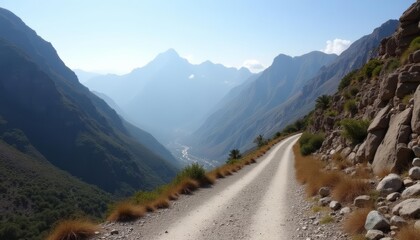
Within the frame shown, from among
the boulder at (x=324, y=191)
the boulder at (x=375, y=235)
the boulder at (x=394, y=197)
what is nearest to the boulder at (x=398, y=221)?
the boulder at (x=375, y=235)

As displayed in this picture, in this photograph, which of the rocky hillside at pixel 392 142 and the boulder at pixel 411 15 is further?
the boulder at pixel 411 15

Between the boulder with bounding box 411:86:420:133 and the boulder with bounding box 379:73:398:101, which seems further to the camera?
the boulder with bounding box 379:73:398:101

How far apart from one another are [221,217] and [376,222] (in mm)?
7268

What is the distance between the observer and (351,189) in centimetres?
1222

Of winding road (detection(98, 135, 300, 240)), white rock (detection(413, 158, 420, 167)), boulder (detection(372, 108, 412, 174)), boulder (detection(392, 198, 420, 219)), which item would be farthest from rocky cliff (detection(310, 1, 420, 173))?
winding road (detection(98, 135, 300, 240))

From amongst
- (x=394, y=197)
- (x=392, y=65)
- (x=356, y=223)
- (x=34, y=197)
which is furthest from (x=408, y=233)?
(x=34, y=197)

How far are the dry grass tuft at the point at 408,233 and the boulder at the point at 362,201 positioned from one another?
278 cm

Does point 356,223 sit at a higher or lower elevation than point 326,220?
higher

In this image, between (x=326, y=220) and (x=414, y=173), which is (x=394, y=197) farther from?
(x=326, y=220)

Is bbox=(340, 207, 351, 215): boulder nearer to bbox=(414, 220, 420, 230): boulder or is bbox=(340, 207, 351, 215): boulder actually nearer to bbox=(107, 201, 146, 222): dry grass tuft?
bbox=(414, 220, 420, 230): boulder

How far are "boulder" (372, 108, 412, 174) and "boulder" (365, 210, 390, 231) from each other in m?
3.58

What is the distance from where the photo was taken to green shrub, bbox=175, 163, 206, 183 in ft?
79.6

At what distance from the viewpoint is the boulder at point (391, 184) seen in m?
10.7

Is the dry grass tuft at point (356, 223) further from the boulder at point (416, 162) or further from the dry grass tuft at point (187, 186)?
the dry grass tuft at point (187, 186)
